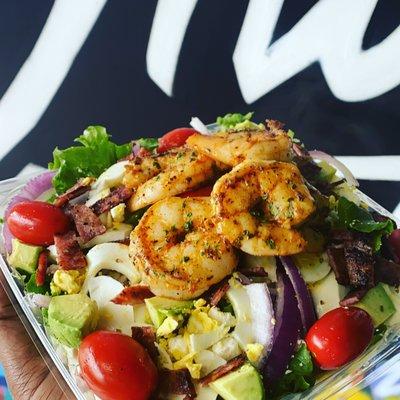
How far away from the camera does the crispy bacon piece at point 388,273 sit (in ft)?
7.66

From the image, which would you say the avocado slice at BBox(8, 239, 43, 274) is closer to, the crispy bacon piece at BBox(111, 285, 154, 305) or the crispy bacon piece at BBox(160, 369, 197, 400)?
the crispy bacon piece at BBox(111, 285, 154, 305)

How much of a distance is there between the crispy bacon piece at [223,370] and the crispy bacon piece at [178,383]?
46 mm

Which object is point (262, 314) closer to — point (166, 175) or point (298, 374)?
point (298, 374)

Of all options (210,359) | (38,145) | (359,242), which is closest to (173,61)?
(38,145)

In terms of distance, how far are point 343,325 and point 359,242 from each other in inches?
14.3

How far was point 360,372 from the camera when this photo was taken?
2.14m

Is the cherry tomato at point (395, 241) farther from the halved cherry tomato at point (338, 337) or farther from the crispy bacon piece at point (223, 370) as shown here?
the crispy bacon piece at point (223, 370)

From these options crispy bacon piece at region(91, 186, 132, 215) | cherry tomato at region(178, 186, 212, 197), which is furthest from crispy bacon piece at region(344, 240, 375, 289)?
crispy bacon piece at region(91, 186, 132, 215)

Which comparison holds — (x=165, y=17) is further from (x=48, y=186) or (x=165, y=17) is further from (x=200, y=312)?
(x=200, y=312)

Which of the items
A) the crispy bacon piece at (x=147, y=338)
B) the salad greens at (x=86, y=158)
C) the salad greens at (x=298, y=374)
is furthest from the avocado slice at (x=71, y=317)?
the salad greens at (x=86, y=158)

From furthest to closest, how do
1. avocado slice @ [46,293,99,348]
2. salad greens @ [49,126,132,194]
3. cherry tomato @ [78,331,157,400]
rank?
salad greens @ [49,126,132,194] < avocado slice @ [46,293,99,348] < cherry tomato @ [78,331,157,400]

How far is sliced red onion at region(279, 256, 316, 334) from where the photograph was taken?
2.13m

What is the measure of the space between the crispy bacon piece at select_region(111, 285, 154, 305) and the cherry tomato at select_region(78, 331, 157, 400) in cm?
18

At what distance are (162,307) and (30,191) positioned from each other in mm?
922
